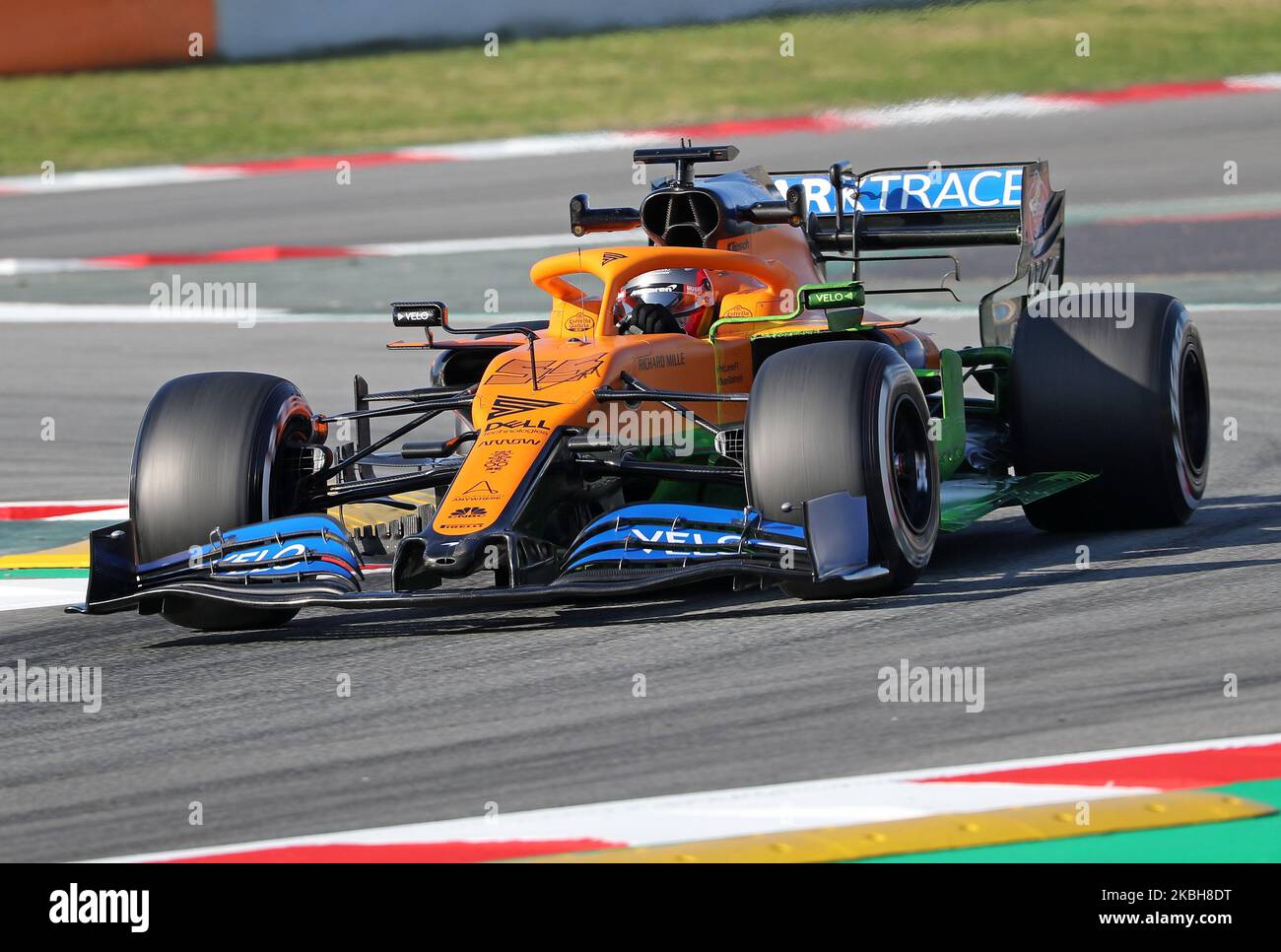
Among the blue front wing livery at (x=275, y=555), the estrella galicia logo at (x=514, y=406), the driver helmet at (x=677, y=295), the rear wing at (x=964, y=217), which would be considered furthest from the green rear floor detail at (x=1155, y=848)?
the rear wing at (x=964, y=217)

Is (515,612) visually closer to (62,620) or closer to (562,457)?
(562,457)

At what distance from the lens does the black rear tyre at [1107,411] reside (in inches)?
345

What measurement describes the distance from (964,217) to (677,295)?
5.59 ft

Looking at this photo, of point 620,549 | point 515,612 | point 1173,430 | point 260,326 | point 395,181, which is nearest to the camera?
point 620,549

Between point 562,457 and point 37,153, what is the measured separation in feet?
60.4

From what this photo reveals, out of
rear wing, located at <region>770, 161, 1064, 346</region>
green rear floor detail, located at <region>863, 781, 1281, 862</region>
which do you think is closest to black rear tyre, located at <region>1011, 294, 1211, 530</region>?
rear wing, located at <region>770, 161, 1064, 346</region>

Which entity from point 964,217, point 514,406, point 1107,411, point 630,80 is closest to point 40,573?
point 514,406

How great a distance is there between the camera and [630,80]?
25.5m

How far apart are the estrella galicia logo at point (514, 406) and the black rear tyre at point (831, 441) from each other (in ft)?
2.74

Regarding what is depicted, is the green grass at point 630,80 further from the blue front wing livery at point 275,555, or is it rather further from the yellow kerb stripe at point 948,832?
the yellow kerb stripe at point 948,832

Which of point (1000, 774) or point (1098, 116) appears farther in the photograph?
point (1098, 116)

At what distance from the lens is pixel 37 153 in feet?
80.5

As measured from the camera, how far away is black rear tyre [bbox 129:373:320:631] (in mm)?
7914
